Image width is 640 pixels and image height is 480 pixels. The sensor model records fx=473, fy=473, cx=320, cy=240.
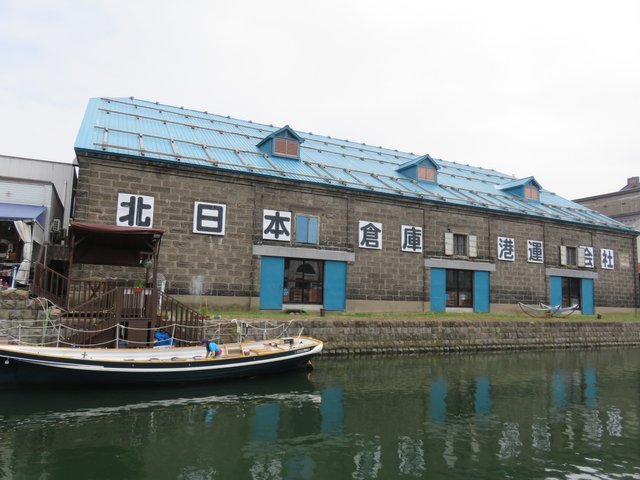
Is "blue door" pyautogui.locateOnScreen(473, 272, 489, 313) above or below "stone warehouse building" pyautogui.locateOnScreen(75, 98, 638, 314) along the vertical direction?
below

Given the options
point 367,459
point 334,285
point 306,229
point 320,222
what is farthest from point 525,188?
point 367,459

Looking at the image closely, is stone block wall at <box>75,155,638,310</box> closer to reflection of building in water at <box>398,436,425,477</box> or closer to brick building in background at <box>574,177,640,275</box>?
reflection of building in water at <box>398,436,425,477</box>

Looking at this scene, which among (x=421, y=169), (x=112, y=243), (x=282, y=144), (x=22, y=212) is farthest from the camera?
(x=421, y=169)

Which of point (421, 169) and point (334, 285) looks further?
point (421, 169)

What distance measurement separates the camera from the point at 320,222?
24.3 meters

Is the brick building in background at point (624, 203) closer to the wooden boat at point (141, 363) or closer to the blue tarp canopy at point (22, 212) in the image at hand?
the wooden boat at point (141, 363)

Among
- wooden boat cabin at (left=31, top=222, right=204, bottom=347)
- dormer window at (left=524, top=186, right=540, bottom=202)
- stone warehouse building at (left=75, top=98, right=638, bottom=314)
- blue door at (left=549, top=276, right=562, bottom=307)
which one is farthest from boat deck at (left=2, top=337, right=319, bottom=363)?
dormer window at (left=524, top=186, right=540, bottom=202)

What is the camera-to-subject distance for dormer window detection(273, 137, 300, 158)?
26469 mm

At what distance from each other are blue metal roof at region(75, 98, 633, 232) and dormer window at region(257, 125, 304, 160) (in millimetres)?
373

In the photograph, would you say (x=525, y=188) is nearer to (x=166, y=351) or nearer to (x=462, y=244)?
(x=462, y=244)

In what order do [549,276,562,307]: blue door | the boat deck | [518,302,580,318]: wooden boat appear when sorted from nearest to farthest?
1. the boat deck
2. [518,302,580,318]: wooden boat
3. [549,276,562,307]: blue door

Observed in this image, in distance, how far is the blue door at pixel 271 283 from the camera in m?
22.6

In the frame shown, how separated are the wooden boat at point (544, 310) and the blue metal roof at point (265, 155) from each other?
6001 mm

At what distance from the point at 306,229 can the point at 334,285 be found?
3.23 m
